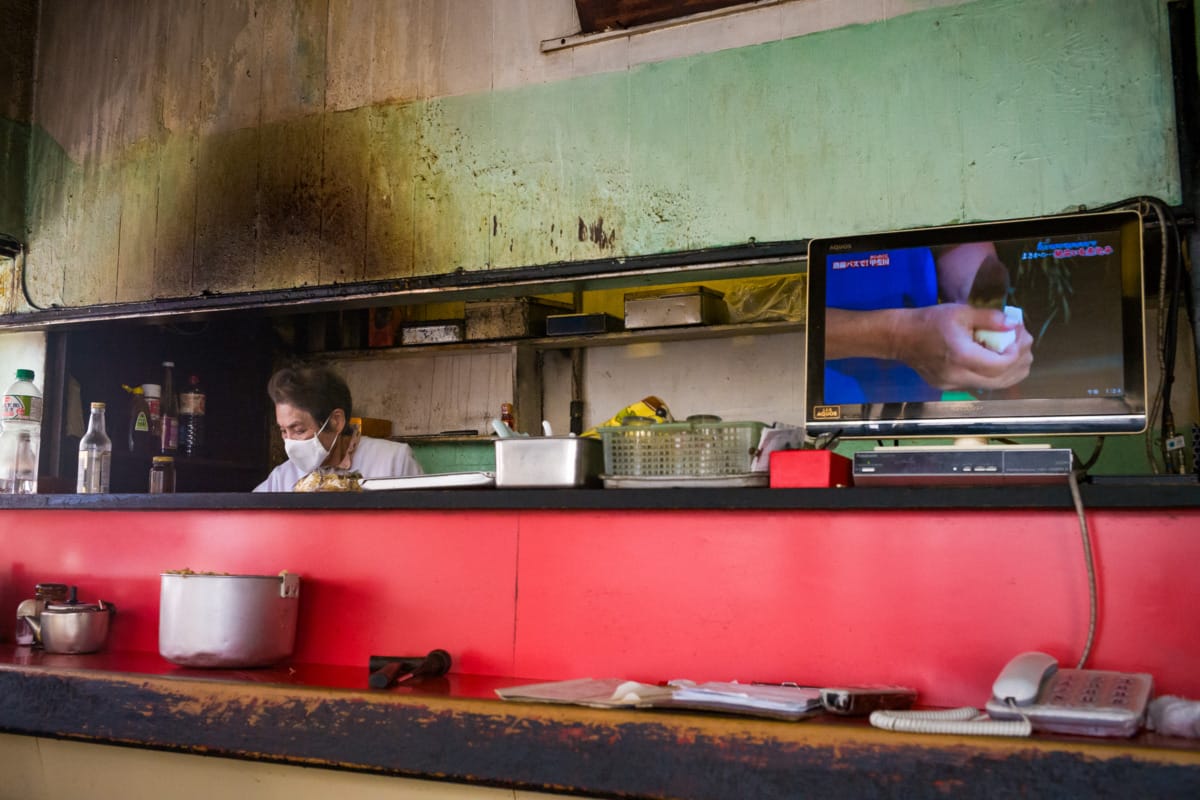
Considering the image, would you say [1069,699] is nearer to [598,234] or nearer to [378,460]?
[598,234]

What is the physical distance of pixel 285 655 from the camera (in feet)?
7.54

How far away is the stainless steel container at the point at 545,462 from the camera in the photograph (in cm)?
219

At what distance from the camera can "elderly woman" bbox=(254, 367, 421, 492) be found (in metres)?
4.06

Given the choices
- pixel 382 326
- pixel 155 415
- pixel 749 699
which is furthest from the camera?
pixel 382 326

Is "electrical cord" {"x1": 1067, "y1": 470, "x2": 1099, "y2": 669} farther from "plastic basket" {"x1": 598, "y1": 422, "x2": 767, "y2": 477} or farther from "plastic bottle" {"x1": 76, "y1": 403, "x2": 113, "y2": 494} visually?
"plastic bottle" {"x1": 76, "y1": 403, "x2": 113, "y2": 494}

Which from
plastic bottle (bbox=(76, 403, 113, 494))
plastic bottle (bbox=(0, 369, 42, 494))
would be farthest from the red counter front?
plastic bottle (bbox=(0, 369, 42, 494))

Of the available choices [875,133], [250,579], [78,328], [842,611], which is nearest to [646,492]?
[842,611]

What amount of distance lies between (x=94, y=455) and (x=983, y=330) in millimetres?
2522

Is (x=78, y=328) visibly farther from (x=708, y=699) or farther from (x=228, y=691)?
(x=708, y=699)

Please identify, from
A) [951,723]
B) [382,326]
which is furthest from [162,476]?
[951,723]

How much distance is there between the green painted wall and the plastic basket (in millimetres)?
1288

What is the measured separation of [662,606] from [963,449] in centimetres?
63

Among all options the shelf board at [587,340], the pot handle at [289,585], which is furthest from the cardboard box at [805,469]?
the shelf board at [587,340]

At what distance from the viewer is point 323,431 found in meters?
4.09
